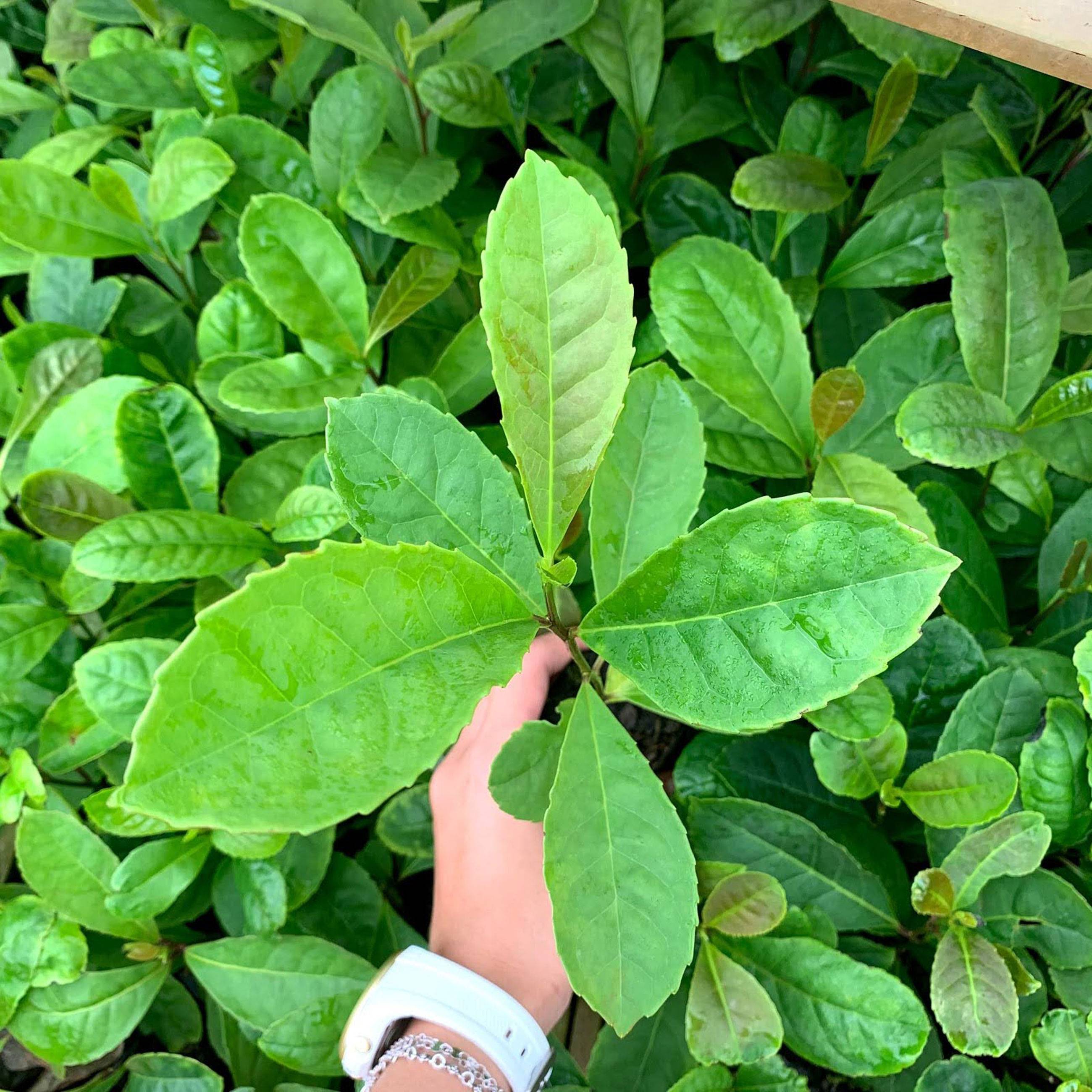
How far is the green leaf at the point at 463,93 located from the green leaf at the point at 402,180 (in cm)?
5

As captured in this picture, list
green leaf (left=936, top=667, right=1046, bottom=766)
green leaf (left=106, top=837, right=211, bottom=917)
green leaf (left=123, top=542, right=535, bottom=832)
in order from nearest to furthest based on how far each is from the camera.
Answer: green leaf (left=123, top=542, right=535, bottom=832), green leaf (left=936, top=667, right=1046, bottom=766), green leaf (left=106, top=837, right=211, bottom=917)

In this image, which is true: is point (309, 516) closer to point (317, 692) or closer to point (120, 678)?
point (120, 678)

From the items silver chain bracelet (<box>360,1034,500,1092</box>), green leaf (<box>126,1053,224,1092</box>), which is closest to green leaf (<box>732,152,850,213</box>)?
silver chain bracelet (<box>360,1034,500,1092</box>)

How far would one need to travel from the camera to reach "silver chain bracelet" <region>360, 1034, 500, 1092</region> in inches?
29.5

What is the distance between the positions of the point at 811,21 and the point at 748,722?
96 centimetres

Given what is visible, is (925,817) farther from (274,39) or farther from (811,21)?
(274,39)

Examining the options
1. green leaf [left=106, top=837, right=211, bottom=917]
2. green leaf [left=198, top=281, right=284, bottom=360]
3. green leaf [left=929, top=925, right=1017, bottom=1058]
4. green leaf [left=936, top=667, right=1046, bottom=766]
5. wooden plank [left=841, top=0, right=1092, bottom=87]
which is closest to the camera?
wooden plank [left=841, top=0, right=1092, bottom=87]

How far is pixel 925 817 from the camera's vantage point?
2.55ft

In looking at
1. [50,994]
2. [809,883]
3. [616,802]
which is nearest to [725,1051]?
[809,883]

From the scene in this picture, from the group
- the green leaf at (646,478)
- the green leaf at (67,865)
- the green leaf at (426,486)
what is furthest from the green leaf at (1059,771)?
the green leaf at (67,865)

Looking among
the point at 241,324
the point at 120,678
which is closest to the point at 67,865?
the point at 120,678

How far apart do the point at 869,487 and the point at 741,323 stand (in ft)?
0.68

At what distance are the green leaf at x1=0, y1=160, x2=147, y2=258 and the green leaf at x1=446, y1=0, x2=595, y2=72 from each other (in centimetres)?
49

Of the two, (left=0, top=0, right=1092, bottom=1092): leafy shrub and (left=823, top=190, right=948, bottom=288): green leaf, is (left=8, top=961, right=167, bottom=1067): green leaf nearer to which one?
(left=0, top=0, right=1092, bottom=1092): leafy shrub
